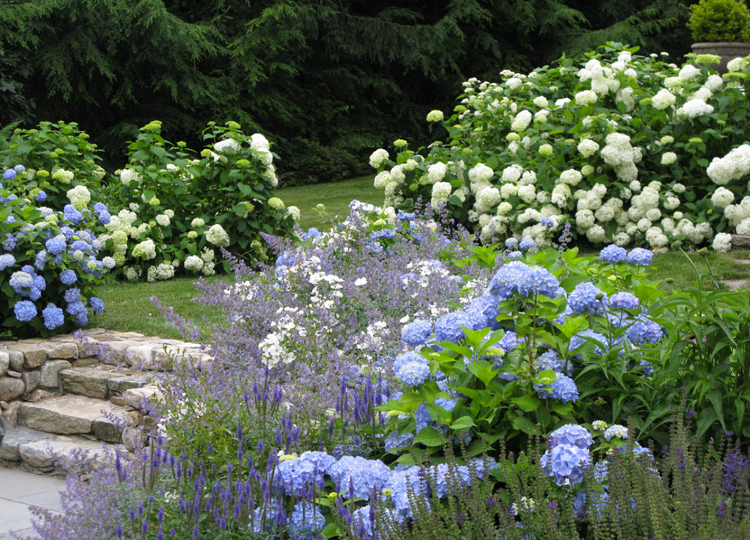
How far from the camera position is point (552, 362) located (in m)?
2.13

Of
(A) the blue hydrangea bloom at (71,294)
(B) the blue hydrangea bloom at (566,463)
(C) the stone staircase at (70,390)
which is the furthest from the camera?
(A) the blue hydrangea bloom at (71,294)

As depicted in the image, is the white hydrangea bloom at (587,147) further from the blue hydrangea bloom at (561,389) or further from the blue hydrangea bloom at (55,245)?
the blue hydrangea bloom at (561,389)

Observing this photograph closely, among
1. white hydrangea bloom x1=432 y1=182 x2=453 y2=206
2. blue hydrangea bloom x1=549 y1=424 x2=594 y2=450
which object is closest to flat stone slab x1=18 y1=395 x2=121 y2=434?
blue hydrangea bloom x1=549 y1=424 x2=594 y2=450

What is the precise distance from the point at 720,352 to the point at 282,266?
8.83 feet

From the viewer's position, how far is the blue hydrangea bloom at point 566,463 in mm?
1794

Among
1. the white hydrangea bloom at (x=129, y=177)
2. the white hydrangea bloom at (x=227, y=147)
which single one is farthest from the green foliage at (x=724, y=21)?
the white hydrangea bloom at (x=129, y=177)

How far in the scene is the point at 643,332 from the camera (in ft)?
7.49

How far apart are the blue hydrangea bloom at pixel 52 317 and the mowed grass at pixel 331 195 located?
4611 millimetres

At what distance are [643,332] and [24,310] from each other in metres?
3.64

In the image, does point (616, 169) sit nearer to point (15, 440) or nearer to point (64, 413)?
point (64, 413)

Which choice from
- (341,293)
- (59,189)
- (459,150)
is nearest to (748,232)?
(459,150)

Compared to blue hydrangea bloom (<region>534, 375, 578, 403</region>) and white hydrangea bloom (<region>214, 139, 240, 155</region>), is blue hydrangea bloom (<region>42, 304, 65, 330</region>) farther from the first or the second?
blue hydrangea bloom (<region>534, 375, 578, 403</region>)

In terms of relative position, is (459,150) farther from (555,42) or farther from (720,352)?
(555,42)

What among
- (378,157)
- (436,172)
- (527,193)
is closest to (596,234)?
(527,193)
